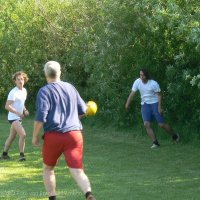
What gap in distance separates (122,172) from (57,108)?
10.7ft

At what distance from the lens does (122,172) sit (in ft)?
34.2

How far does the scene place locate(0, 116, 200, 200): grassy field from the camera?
8609 mm

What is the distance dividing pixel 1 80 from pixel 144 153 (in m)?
13.0

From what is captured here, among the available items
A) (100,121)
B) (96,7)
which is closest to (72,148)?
(100,121)

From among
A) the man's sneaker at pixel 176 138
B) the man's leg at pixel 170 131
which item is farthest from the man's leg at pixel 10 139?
the man's sneaker at pixel 176 138

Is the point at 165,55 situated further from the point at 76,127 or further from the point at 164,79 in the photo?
the point at 76,127

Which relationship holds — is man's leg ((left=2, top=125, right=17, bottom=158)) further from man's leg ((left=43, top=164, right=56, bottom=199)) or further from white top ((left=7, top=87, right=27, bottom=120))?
man's leg ((left=43, top=164, right=56, bottom=199))

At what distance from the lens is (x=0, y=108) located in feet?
81.7

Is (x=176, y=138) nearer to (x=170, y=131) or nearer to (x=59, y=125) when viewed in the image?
(x=170, y=131)

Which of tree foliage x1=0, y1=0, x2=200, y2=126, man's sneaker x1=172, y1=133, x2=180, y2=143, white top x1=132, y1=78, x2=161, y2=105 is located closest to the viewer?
white top x1=132, y1=78, x2=161, y2=105

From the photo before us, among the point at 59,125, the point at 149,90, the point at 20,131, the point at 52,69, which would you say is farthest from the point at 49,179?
the point at 149,90

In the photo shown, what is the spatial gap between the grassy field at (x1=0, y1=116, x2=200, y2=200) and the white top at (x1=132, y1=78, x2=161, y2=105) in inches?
42.2

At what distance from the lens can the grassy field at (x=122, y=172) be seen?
8.61 m

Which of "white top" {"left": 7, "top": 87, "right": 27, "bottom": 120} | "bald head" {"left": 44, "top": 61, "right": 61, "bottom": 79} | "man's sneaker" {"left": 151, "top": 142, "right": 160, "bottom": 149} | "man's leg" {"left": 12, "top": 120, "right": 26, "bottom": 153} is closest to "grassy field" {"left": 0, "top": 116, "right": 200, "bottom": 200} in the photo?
"man's sneaker" {"left": 151, "top": 142, "right": 160, "bottom": 149}
